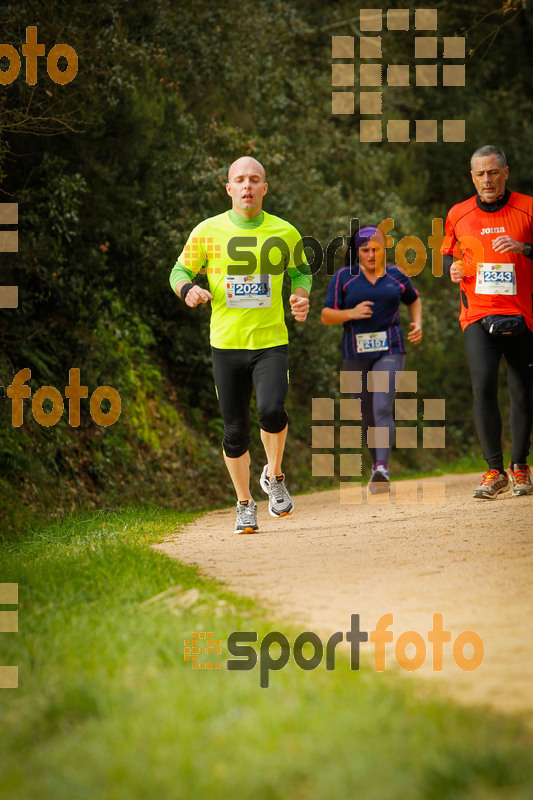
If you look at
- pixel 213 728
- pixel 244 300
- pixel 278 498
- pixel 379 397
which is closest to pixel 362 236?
pixel 379 397

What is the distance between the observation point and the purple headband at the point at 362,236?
936 cm

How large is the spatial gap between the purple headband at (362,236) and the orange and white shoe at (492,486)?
2763mm

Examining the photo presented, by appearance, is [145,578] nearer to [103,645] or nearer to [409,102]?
[103,645]

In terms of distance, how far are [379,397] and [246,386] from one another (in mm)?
2287

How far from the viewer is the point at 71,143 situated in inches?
420

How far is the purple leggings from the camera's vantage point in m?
9.03

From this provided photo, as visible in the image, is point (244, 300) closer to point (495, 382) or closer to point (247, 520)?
point (247, 520)

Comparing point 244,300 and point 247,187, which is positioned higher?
point 247,187

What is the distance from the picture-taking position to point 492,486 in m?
7.75

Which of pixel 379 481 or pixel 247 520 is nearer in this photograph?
pixel 247 520

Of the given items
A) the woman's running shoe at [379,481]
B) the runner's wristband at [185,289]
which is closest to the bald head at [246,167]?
the runner's wristband at [185,289]

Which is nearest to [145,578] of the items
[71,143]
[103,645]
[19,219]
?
[103,645]

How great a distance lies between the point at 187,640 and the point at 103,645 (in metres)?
0.31

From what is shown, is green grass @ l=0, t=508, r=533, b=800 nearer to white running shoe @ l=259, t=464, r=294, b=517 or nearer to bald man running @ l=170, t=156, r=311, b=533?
bald man running @ l=170, t=156, r=311, b=533
